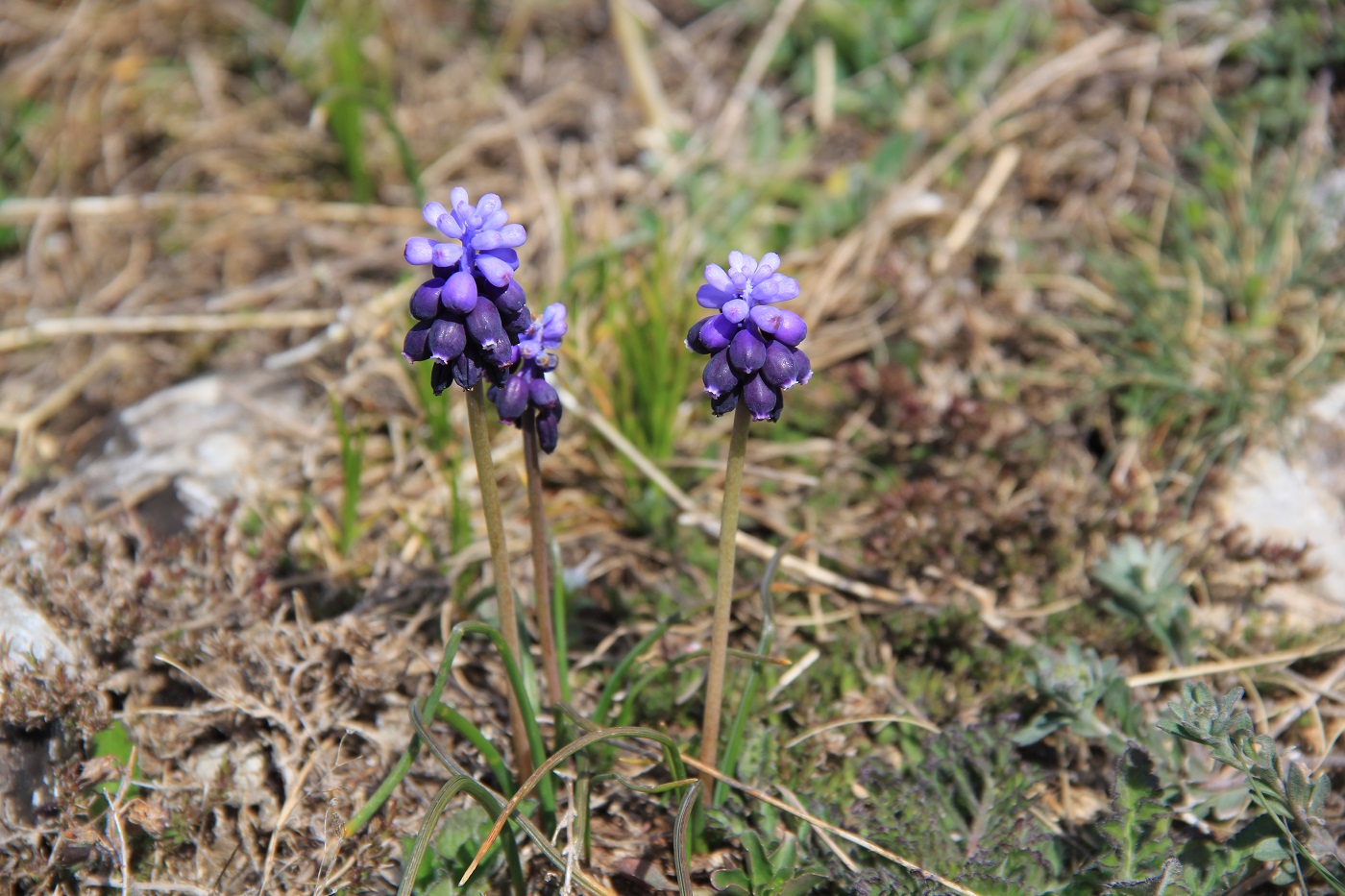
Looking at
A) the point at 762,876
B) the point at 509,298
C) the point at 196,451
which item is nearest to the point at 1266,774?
the point at 762,876

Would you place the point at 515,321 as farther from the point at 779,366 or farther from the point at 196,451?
the point at 196,451

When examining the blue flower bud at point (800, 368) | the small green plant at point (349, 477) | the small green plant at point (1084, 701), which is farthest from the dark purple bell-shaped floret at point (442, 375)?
the small green plant at point (1084, 701)

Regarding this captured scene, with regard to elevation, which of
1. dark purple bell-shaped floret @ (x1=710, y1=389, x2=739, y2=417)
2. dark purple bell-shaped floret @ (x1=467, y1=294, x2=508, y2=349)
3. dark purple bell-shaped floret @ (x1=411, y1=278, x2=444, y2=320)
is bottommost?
dark purple bell-shaped floret @ (x1=710, y1=389, x2=739, y2=417)

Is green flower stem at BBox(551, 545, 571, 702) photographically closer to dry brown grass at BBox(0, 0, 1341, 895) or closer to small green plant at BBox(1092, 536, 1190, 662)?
dry brown grass at BBox(0, 0, 1341, 895)

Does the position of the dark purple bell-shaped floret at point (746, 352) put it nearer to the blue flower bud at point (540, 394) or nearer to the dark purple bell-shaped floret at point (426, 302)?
the blue flower bud at point (540, 394)

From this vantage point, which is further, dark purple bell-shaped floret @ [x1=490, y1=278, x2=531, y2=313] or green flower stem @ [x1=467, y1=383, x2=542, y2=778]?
green flower stem @ [x1=467, y1=383, x2=542, y2=778]

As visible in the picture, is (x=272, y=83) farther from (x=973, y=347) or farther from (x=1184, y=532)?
(x=1184, y=532)

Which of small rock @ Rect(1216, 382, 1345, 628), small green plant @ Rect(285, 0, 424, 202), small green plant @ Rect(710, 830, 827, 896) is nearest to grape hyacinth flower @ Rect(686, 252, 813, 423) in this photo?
small green plant @ Rect(710, 830, 827, 896)
